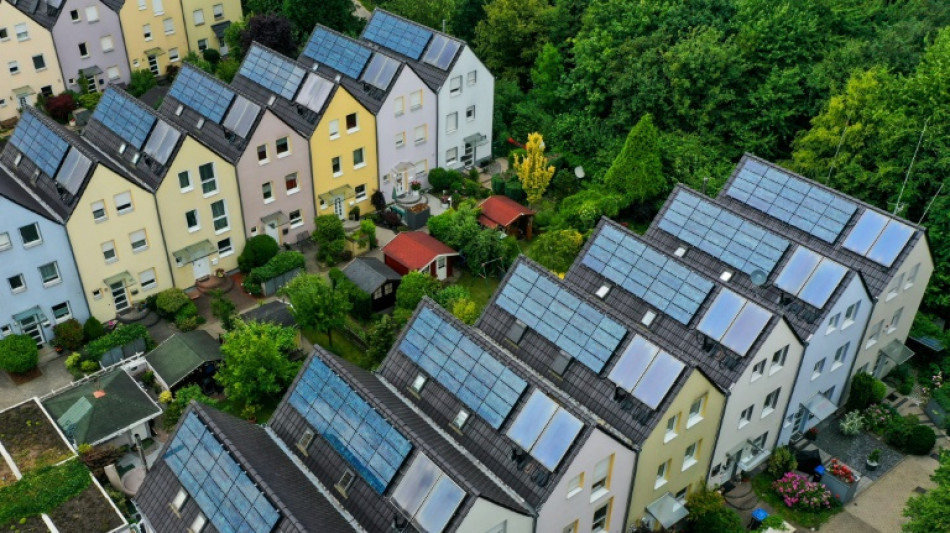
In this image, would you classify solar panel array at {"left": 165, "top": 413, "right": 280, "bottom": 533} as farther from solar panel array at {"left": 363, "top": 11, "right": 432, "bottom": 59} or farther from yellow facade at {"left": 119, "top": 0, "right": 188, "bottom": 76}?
yellow facade at {"left": 119, "top": 0, "right": 188, "bottom": 76}

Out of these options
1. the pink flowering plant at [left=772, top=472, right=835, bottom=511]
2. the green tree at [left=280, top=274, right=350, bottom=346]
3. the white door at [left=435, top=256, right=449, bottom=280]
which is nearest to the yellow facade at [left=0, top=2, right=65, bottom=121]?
the green tree at [left=280, top=274, right=350, bottom=346]

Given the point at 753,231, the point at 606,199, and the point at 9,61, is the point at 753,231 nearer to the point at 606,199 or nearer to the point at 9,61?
the point at 606,199

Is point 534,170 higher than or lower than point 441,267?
higher

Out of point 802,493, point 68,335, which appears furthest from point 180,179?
point 802,493

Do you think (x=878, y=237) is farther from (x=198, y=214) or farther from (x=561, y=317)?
(x=198, y=214)

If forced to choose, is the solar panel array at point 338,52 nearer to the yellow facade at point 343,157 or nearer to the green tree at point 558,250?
the yellow facade at point 343,157

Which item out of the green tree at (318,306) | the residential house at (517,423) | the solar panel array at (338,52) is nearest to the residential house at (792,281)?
the residential house at (517,423)
